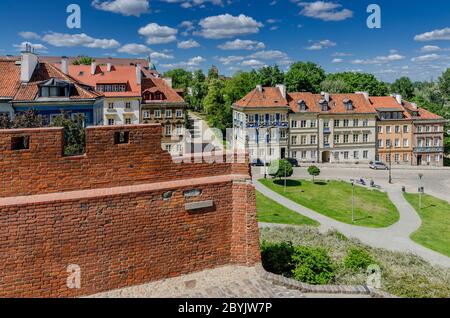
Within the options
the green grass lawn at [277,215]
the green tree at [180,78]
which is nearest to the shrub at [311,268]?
the green grass lawn at [277,215]

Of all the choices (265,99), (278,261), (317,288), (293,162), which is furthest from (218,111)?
(317,288)

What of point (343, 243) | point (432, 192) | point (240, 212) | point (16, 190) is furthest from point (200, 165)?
point (432, 192)

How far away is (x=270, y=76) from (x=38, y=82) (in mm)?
44710

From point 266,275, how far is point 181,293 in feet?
7.01

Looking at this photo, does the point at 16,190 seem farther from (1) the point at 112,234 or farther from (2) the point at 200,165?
(2) the point at 200,165

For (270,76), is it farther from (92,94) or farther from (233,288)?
(233,288)

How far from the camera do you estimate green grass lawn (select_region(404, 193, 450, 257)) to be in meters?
26.9

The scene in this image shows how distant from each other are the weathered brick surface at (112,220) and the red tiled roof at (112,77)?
37.0 m

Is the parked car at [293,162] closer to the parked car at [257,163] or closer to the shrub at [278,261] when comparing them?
the parked car at [257,163]

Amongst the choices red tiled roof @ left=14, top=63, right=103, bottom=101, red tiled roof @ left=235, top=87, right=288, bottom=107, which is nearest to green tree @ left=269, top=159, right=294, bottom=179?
red tiled roof @ left=235, top=87, right=288, bottom=107

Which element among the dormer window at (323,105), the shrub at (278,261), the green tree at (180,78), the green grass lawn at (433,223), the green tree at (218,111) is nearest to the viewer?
the shrub at (278,261)

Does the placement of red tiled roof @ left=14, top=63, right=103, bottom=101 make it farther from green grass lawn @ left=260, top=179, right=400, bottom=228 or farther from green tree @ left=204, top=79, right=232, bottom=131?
green tree @ left=204, top=79, right=232, bottom=131

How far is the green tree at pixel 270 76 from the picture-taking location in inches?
2697

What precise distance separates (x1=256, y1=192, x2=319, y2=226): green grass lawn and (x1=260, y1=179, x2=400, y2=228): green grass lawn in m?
2.77
